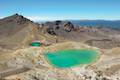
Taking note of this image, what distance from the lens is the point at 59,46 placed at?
507 feet

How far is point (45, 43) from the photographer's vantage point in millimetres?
177000

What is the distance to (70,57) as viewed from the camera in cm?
13388

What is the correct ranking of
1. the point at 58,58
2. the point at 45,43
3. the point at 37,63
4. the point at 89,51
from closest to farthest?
the point at 37,63, the point at 58,58, the point at 89,51, the point at 45,43

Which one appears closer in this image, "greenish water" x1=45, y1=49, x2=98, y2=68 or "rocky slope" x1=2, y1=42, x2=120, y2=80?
"rocky slope" x1=2, y1=42, x2=120, y2=80

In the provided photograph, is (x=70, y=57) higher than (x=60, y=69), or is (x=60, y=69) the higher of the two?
(x=70, y=57)

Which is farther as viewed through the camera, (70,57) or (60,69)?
(70,57)

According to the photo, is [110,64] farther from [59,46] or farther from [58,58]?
[59,46]

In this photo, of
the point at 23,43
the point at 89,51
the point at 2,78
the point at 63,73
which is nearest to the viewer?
the point at 2,78

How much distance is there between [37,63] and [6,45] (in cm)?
8322

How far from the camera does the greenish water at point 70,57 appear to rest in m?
121

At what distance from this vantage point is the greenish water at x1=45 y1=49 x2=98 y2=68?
120750 mm

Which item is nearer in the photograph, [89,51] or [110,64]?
[110,64]

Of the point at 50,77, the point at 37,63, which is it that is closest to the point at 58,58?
the point at 37,63

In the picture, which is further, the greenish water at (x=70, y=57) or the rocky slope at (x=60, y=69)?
the greenish water at (x=70, y=57)
